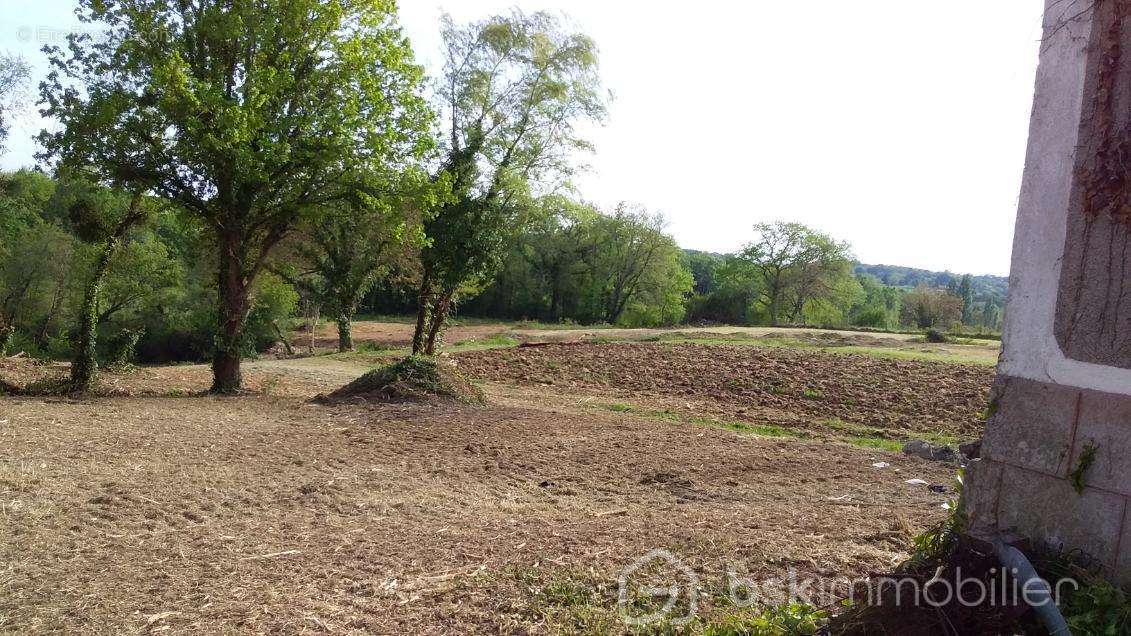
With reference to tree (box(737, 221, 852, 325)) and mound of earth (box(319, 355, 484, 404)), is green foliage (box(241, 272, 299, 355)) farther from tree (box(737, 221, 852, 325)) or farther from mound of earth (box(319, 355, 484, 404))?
tree (box(737, 221, 852, 325))

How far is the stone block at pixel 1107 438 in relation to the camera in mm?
3082

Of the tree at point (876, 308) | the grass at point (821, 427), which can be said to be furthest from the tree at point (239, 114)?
the tree at point (876, 308)

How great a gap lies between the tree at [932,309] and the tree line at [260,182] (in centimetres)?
Answer: 4564

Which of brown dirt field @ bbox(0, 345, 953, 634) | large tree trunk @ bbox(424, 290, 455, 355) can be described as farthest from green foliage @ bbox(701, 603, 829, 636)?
large tree trunk @ bbox(424, 290, 455, 355)

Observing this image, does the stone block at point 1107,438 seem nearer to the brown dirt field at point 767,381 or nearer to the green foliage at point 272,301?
the brown dirt field at point 767,381

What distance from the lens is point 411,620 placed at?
12.6ft

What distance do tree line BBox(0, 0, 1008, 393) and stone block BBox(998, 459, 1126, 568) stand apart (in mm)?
10282

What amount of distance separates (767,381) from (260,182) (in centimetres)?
1233

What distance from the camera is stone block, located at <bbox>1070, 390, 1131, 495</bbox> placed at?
308cm

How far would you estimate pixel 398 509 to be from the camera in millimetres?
5910

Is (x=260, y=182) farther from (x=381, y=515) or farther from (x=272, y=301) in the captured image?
(x=272, y=301)

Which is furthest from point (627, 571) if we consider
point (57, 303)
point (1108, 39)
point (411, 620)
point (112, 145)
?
point (57, 303)

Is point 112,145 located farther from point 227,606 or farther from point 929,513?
point 929,513

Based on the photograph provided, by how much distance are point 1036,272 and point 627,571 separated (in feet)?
8.91
